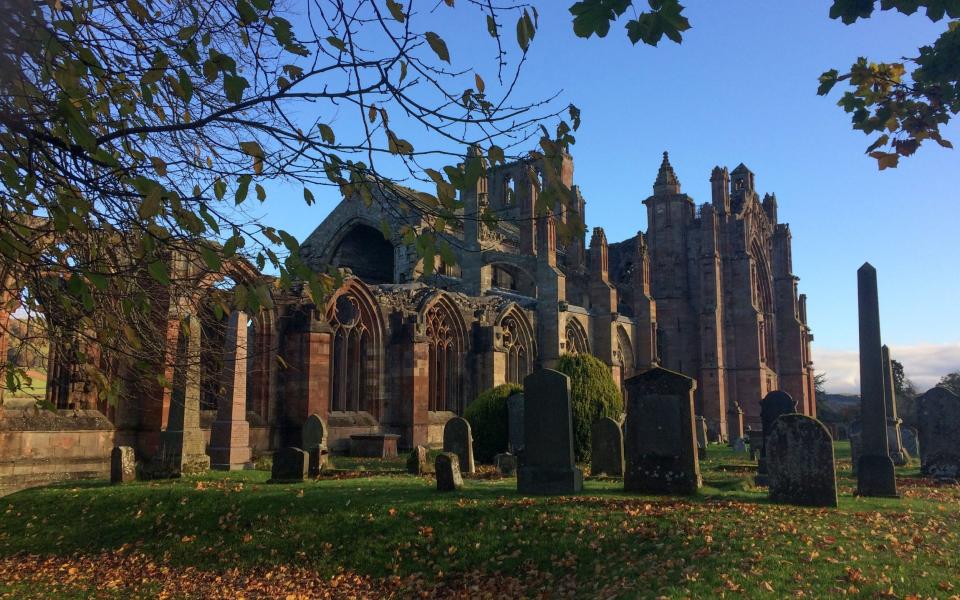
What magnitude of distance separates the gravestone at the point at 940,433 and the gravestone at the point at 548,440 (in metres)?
8.83

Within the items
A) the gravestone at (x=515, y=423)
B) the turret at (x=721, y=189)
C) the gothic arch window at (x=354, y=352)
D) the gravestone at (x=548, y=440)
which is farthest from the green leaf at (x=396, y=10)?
the turret at (x=721, y=189)

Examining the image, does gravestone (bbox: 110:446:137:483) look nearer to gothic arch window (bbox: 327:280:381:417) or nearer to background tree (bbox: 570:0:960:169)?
gothic arch window (bbox: 327:280:381:417)

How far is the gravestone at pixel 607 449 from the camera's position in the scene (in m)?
13.3

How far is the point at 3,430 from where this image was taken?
13930 millimetres

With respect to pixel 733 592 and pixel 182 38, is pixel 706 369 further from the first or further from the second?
pixel 182 38

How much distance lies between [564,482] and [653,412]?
5.38 ft

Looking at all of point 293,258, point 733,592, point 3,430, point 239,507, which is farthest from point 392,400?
point 293,258

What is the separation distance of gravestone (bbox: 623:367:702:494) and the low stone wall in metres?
11.2

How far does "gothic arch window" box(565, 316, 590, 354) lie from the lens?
30.6 metres

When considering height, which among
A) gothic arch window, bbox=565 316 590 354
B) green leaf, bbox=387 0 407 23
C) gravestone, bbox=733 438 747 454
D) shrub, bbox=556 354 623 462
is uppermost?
gothic arch window, bbox=565 316 590 354

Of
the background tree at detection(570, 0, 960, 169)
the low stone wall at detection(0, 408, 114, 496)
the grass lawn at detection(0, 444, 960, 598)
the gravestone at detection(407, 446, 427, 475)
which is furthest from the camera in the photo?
the gravestone at detection(407, 446, 427, 475)

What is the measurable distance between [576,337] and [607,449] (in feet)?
58.1

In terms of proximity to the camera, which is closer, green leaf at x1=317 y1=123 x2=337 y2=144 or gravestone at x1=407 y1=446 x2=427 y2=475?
green leaf at x1=317 y1=123 x2=337 y2=144

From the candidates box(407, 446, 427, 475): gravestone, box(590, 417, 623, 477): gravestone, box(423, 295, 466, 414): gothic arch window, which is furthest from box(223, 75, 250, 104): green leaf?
box(423, 295, 466, 414): gothic arch window
